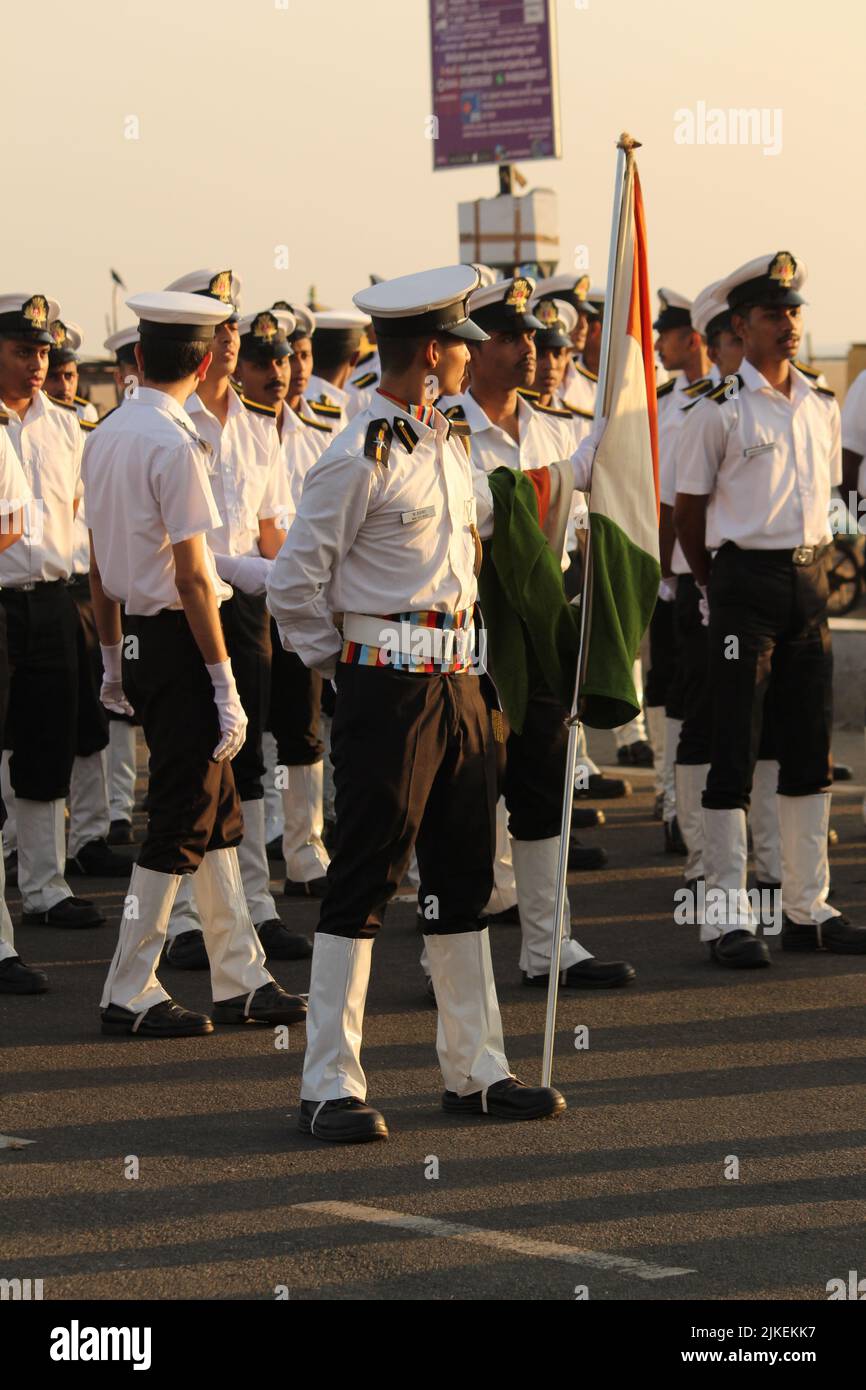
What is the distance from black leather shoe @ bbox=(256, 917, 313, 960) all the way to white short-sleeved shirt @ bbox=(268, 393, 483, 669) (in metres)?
2.50

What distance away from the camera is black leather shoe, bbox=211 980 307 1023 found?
22.9 feet

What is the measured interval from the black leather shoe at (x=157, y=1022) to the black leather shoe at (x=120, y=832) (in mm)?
3783

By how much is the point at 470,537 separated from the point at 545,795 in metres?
1.70

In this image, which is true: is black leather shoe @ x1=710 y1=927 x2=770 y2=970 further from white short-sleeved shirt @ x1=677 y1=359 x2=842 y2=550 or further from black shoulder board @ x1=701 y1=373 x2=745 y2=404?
black shoulder board @ x1=701 y1=373 x2=745 y2=404

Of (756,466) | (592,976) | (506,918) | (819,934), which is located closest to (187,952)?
(506,918)

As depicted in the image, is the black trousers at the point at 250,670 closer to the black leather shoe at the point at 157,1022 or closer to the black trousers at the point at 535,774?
the black trousers at the point at 535,774

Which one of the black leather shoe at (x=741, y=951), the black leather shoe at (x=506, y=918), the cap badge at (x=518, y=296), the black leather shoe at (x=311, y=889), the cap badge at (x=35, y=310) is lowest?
the black leather shoe at (x=311, y=889)

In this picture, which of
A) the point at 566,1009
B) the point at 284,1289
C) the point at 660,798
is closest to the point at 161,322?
the point at 566,1009

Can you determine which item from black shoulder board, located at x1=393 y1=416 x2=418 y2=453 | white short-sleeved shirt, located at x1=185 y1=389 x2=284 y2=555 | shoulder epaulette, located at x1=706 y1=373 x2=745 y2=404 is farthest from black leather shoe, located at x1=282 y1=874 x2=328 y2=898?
black shoulder board, located at x1=393 y1=416 x2=418 y2=453

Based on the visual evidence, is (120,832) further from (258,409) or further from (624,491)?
(624,491)

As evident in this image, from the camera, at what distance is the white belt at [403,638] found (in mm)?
5660

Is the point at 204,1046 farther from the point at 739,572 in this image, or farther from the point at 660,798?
the point at 660,798

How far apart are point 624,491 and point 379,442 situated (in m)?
0.90

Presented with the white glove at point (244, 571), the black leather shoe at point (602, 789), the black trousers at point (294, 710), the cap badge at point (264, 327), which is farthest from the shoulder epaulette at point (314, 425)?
the black leather shoe at point (602, 789)
